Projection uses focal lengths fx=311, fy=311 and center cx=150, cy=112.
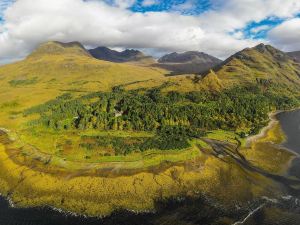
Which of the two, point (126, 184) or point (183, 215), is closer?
point (183, 215)

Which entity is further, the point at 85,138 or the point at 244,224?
the point at 85,138

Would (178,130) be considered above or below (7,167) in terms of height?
above

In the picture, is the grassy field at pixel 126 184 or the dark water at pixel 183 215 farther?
the grassy field at pixel 126 184

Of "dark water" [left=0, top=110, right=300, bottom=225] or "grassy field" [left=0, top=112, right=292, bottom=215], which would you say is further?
"grassy field" [left=0, top=112, right=292, bottom=215]

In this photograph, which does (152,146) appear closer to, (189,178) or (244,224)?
(189,178)

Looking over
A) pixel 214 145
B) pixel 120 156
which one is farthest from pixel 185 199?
pixel 214 145

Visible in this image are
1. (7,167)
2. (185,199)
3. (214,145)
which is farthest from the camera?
(214,145)

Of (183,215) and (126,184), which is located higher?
(126,184)

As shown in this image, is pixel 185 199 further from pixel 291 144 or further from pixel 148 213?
pixel 291 144

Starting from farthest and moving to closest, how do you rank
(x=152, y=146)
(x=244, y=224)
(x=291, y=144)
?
(x=291, y=144) → (x=152, y=146) → (x=244, y=224)
